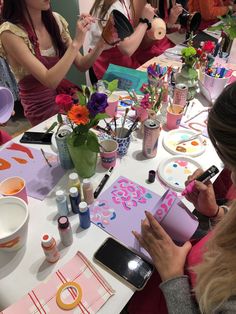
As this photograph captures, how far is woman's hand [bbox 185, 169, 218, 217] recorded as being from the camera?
0.81m

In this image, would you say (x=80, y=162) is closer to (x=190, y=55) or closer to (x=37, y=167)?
(x=37, y=167)

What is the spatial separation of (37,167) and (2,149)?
18 cm

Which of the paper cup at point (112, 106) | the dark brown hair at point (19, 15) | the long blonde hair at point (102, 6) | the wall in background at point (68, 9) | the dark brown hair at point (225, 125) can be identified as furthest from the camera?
the wall in background at point (68, 9)

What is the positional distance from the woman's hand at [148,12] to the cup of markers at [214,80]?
23.6 inches

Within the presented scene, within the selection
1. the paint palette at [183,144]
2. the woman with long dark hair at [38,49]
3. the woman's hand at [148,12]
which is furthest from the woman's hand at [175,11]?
the paint palette at [183,144]

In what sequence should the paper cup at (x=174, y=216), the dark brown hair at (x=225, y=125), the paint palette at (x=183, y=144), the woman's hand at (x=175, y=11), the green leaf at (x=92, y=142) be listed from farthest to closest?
1. the woman's hand at (x=175, y=11)
2. the paint palette at (x=183, y=144)
3. the green leaf at (x=92, y=142)
4. the paper cup at (x=174, y=216)
5. the dark brown hair at (x=225, y=125)

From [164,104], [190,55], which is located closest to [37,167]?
[164,104]

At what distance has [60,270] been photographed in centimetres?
68

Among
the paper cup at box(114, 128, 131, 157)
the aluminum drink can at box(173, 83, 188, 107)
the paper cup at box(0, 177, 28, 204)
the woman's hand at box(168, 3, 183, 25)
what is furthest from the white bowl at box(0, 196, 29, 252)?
the woman's hand at box(168, 3, 183, 25)

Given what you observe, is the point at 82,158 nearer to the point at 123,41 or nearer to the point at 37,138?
the point at 37,138

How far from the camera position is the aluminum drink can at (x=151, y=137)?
3.12 feet

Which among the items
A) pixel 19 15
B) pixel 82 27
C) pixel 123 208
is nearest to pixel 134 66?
pixel 82 27

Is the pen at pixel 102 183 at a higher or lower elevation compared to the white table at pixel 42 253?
higher

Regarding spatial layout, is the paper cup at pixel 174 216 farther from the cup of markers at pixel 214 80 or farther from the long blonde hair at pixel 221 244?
the cup of markers at pixel 214 80
